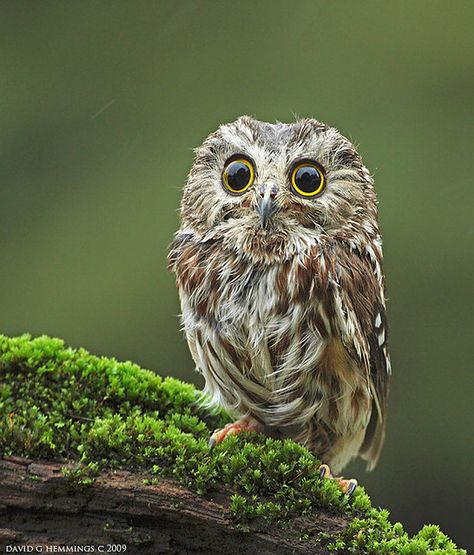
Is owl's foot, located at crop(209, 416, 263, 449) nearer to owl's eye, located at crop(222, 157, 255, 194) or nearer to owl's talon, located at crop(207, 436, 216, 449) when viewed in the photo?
owl's talon, located at crop(207, 436, 216, 449)

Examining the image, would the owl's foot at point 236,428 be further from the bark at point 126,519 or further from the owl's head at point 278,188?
the owl's head at point 278,188

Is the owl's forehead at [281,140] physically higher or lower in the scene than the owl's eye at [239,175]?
higher

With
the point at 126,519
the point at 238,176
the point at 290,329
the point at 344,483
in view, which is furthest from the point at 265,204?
the point at 126,519

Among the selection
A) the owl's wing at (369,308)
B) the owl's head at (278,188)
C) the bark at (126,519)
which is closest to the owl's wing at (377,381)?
the owl's wing at (369,308)

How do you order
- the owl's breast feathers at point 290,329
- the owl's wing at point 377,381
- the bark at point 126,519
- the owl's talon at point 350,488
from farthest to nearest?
1. the owl's wing at point 377,381
2. the owl's breast feathers at point 290,329
3. the owl's talon at point 350,488
4. the bark at point 126,519

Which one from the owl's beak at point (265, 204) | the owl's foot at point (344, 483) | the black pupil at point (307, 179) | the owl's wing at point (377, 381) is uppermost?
the black pupil at point (307, 179)

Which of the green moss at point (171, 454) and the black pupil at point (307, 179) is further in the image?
the black pupil at point (307, 179)
